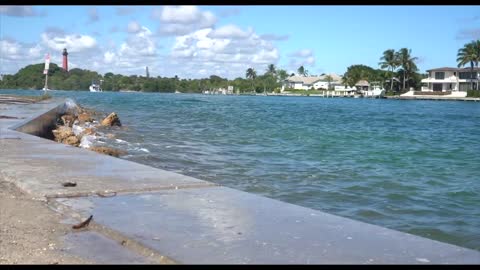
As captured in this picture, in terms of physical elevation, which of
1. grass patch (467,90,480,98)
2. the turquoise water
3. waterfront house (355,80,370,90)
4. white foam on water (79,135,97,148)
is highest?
waterfront house (355,80,370,90)

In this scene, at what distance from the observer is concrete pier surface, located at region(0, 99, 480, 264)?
13.8 ft

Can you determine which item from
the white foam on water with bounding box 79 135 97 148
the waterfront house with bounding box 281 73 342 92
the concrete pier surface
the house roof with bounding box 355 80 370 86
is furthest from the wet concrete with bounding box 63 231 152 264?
the waterfront house with bounding box 281 73 342 92

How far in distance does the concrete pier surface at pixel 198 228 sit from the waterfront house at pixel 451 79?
112 metres

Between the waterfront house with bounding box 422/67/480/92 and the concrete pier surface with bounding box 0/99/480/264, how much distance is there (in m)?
112

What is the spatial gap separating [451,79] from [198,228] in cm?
11684

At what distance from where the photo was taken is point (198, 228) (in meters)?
4.98

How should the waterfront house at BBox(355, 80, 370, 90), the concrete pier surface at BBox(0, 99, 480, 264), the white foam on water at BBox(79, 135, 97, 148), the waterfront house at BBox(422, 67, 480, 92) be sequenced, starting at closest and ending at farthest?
the concrete pier surface at BBox(0, 99, 480, 264), the white foam on water at BBox(79, 135, 97, 148), the waterfront house at BBox(422, 67, 480, 92), the waterfront house at BBox(355, 80, 370, 90)

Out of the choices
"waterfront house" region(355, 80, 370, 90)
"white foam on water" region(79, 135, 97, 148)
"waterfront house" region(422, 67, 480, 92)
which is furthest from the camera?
"waterfront house" region(355, 80, 370, 90)

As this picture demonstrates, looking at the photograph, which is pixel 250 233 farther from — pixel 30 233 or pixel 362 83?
pixel 362 83

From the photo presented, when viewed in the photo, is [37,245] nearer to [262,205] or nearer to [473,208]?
[262,205]

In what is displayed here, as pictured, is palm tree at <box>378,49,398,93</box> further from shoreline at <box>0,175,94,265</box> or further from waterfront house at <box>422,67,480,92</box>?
shoreline at <box>0,175,94,265</box>

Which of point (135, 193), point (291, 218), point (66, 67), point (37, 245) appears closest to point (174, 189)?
point (135, 193)

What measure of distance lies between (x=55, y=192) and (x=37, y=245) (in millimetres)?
2002

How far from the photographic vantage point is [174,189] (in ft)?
22.5
